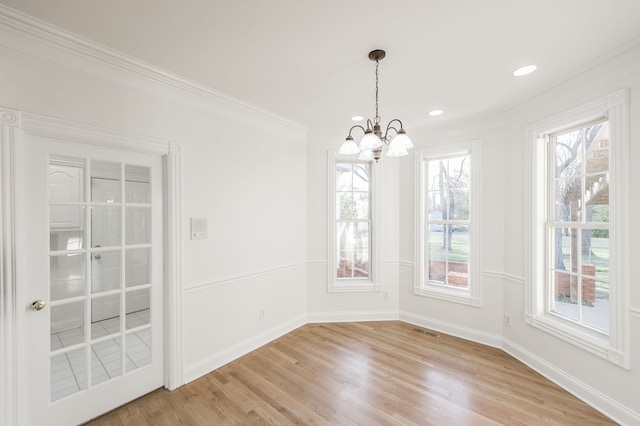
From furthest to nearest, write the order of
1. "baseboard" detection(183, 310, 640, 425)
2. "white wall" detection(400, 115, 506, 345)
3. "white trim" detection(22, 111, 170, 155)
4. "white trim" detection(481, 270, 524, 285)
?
"white wall" detection(400, 115, 506, 345) → "white trim" detection(481, 270, 524, 285) → "baseboard" detection(183, 310, 640, 425) → "white trim" detection(22, 111, 170, 155)

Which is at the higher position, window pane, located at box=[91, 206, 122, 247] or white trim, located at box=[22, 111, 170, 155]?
white trim, located at box=[22, 111, 170, 155]

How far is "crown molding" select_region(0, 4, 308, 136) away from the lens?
1719mm

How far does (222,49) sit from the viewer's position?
6.70ft

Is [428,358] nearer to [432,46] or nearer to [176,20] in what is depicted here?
[432,46]

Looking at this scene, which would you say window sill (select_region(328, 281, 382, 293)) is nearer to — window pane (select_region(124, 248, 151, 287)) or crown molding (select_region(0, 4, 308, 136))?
window pane (select_region(124, 248, 151, 287))

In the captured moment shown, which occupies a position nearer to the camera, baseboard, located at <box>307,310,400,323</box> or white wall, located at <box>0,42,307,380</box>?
white wall, located at <box>0,42,307,380</box>

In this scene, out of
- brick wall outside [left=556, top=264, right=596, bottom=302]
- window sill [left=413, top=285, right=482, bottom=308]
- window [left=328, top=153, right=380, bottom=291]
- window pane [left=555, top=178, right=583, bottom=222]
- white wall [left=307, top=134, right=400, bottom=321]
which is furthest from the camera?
window [left=328, top=153, right=380, bottom=291]

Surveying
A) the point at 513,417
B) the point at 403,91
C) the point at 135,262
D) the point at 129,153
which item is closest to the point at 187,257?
the point at 135,262

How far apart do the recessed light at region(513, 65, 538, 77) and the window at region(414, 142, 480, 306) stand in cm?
115

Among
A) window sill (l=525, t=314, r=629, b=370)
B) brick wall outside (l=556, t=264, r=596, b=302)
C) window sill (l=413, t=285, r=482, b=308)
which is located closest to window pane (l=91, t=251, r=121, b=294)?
window sill (l=413, t=285, r=482, b=308)

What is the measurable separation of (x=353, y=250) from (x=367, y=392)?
2054mm

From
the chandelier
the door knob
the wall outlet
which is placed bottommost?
the wall outlet

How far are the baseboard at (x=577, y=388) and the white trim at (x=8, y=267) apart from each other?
4.14 metres

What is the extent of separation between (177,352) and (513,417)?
2783 millimetres
